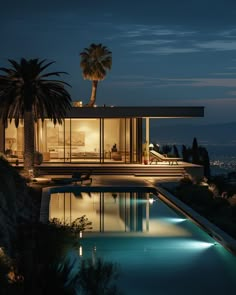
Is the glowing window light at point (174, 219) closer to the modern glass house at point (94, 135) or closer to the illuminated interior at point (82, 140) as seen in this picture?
the modern glass house at point (94, 135)

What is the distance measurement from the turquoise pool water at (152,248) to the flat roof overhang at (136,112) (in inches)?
427

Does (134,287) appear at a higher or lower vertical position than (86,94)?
lower

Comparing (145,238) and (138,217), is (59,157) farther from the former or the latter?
(145,238)

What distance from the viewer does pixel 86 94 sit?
198 feet

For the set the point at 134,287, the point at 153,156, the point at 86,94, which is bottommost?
the point at 134,287

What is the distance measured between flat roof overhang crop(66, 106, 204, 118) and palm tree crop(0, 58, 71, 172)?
4697mm

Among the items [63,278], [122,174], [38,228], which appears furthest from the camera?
[122,174]

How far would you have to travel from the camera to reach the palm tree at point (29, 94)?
2417 cm

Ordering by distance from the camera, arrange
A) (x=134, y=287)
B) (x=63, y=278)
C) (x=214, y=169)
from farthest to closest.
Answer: (x=214, y=169) → (x=134, y=287) → (x=63, y=278)

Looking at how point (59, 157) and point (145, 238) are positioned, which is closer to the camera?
point (145, 238)

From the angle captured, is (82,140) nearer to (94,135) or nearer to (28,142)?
(94,135)

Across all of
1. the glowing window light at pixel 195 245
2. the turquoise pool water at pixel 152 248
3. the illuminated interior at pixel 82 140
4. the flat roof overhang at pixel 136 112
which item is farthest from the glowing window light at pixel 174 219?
the illuminated interior at pixel 82 140

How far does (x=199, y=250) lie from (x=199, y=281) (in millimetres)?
2434

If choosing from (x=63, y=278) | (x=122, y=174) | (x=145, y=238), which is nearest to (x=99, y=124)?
(x=122, y=174)
